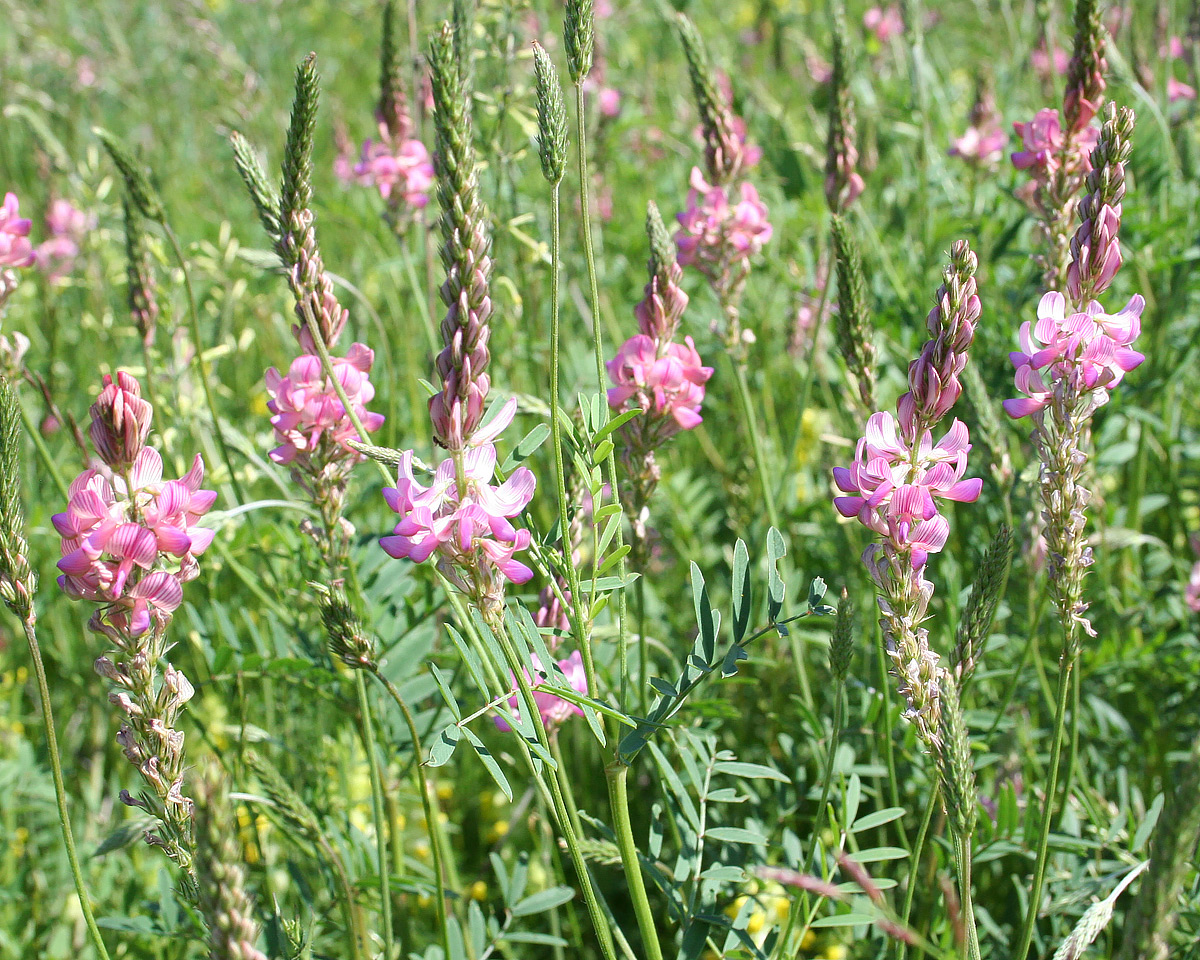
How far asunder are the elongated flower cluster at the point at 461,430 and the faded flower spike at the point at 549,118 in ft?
0.33

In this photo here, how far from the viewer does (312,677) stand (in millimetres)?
2146

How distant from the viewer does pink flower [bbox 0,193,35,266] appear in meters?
2.10

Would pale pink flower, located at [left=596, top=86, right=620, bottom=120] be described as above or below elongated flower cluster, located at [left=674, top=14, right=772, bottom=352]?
above

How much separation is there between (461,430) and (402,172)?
1638 millimetres

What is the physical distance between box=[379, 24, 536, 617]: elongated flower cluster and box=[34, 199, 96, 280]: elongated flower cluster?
10.4 ft

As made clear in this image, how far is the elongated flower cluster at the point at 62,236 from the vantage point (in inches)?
159

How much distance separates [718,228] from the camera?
2.27m

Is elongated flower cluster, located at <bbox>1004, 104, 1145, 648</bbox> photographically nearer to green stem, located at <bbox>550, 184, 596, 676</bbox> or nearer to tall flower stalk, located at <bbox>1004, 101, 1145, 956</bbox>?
tall flower stalk, located at <bbox>1004, 101, 1145, 956</bbox>

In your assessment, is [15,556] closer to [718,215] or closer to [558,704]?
[558,704]

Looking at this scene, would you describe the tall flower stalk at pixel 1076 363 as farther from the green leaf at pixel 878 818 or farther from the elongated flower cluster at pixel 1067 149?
the elongated flower cluster at pixel 1067 149

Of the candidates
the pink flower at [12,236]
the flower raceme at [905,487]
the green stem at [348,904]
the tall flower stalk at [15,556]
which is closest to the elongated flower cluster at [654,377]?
the flower raceme at [905,487]

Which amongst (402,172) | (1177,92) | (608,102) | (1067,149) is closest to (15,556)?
(402,172)

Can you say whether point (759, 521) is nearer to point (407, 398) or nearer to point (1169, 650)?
point (1169, 650)

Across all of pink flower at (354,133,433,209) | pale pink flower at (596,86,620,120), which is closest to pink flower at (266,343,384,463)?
pink flower at (354,133,433,209)
